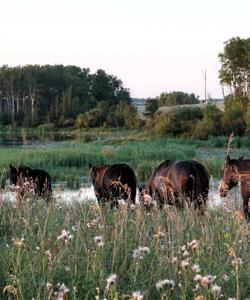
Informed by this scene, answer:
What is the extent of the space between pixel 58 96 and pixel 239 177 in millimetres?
104523

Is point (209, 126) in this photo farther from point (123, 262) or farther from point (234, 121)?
point (123, 262)

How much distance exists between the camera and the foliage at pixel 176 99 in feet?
380

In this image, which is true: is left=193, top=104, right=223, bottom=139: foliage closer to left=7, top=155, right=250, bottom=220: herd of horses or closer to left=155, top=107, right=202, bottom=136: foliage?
left=155, top=107, right=202, bottom=136: foliage

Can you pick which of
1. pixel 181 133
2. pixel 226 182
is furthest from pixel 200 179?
pixel 181 133

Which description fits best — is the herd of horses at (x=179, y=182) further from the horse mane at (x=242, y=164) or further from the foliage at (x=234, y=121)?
the foliage at (x=234, y=121)

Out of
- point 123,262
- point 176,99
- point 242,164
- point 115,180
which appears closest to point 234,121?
point 115,180

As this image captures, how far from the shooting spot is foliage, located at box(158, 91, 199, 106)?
115750 mm

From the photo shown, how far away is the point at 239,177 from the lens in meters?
9.52

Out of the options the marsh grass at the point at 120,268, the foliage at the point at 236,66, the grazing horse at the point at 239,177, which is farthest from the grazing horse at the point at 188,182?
the foliage at the point at 236,66

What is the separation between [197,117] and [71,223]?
50226 mm

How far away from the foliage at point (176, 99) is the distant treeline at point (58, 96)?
7704 mm

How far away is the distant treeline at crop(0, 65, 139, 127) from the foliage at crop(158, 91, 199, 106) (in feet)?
25.3

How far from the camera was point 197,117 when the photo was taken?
192 feet

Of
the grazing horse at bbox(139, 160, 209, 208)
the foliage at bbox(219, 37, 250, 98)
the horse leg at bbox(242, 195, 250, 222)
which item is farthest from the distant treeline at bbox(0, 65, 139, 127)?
the horse leg at bbox(242, 195, 250, 222)
